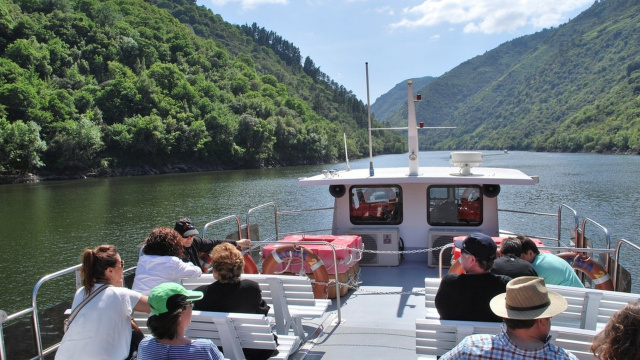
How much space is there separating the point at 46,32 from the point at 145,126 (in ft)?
114

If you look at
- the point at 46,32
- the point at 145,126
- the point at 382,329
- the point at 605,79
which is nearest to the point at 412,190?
the point at 382,329

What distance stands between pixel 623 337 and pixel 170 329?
204 cm

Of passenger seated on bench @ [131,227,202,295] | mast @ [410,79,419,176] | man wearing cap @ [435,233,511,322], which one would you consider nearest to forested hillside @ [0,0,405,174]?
mast @ [410,79,419,176]

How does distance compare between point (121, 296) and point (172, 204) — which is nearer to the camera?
point (121, 296)

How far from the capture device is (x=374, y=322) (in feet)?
17.9

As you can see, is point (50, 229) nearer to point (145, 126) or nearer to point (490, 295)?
point (490, 295)

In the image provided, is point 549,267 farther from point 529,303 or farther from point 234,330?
point 234,330

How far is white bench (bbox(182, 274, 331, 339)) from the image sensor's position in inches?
166

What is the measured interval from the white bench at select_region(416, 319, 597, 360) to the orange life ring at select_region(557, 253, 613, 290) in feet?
9.37

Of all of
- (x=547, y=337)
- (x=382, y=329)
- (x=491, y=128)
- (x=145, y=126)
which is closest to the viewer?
(x=547, y=337)

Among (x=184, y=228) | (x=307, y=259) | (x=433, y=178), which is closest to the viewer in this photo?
(x=184, y=228)

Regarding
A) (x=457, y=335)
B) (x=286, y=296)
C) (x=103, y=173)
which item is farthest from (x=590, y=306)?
(x=103, y=173)

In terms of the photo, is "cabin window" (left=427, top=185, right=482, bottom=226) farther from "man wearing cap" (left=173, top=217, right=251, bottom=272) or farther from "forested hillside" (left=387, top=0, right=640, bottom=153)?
"forested hillside" (left=387, top=0, right=640, bottom=153)

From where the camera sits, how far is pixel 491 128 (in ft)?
589
